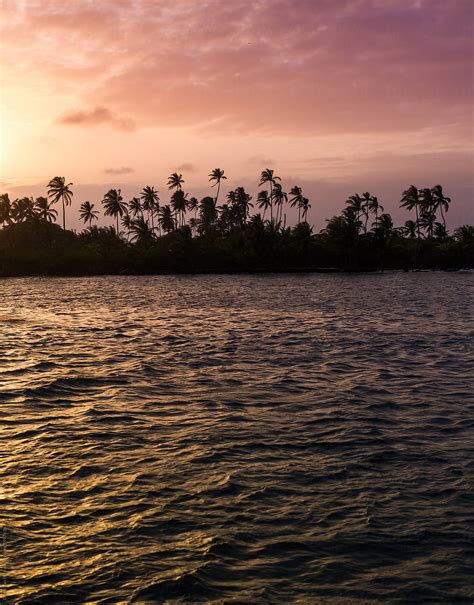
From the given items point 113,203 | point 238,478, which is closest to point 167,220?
point 113,203

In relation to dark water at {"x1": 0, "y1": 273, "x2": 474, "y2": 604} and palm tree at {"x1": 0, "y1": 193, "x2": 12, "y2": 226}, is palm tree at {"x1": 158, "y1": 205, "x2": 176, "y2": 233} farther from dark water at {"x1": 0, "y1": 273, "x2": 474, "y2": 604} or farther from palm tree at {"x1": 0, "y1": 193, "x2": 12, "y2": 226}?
dark water at {"x1": 0, "y1": 273, "x2": 474, "y2": 604}

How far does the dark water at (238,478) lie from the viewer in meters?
9.20

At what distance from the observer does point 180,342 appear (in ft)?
119

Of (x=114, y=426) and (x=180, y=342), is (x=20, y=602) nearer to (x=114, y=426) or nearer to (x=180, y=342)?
(x=114, y=426)

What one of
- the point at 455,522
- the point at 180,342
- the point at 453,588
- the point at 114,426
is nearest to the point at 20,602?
the point at 453,588

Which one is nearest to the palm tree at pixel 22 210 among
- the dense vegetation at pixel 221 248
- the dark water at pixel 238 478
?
the dense vegetation at pixel 221 248

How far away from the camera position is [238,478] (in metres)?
13.2

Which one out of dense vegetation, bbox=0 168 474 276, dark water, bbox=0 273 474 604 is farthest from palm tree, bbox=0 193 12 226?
dark water, bbox=0 273 474 604

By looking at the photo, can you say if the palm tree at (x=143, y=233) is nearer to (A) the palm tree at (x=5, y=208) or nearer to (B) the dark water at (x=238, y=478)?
(A) the palm tree at (x=5, y=208)

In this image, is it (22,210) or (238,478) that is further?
(22,210)

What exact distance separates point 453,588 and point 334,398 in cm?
1175

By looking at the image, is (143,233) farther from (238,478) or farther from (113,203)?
(238,478)

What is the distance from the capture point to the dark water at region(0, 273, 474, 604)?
9.20 m

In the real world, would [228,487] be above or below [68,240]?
below
